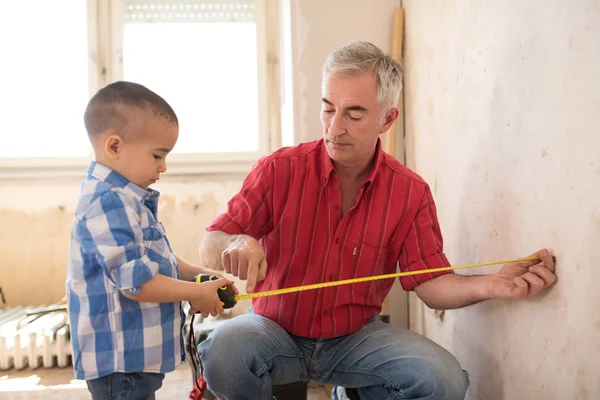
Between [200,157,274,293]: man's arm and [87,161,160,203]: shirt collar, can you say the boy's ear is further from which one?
[200,157,274,293]: man's arm

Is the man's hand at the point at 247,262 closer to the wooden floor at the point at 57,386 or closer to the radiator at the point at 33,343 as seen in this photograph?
the wooden floor at the point at 57,386

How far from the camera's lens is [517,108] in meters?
1.48

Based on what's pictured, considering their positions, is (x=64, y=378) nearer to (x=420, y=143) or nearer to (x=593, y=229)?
(x=420, y=143)

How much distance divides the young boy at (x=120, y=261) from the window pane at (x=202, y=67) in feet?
7.21

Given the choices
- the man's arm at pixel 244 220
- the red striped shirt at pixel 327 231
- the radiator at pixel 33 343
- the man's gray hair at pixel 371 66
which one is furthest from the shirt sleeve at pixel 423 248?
the radiator at pixel 33 343

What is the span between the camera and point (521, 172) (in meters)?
1.48

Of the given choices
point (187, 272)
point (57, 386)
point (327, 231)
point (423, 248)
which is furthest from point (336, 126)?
point (57, 386)

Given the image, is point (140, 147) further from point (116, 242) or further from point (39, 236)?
point (39, 236)

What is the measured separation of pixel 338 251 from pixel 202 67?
6.96 feet

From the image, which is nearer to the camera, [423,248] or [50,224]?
[423,248]

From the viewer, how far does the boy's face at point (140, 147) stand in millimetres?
1296

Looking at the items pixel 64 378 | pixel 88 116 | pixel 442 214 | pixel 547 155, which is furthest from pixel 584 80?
pixel 64 378

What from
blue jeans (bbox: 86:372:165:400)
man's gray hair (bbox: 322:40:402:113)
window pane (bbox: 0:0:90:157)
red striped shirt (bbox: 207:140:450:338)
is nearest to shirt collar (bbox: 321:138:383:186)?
red striped shirt (bbox: 207:140:450:338)

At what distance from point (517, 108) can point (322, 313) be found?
2.71 ft
